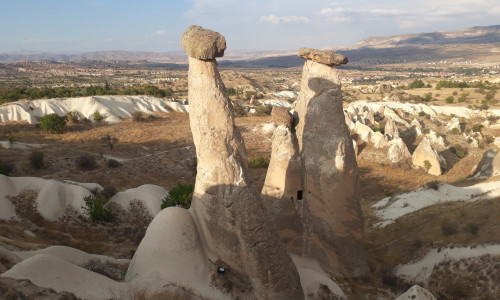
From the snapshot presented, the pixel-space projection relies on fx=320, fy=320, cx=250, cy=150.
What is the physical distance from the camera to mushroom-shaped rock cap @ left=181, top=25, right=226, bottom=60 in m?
5.54

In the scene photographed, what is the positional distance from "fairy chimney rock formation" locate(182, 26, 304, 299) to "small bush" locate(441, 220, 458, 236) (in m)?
5.88

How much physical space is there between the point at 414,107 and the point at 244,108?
1948cm

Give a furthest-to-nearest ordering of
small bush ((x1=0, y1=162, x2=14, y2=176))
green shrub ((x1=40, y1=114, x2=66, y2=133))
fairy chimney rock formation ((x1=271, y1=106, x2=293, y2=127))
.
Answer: green shrub ((x1=40, y1=114, x2=66, y2=133))
small bush ((x1=0, y1=162, x2=14, y2=176))
fairy chimney rock formation ((x1=271, y1=106, x2=293, y2=127))

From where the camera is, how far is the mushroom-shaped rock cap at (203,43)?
5.54 meters

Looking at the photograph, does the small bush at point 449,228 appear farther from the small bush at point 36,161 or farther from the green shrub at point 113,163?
the small bush at point 36,161

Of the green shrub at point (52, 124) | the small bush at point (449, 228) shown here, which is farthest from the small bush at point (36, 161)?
the small bush at point (449, 228)

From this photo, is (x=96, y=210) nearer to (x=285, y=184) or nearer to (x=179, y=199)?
(x=179, y=199)

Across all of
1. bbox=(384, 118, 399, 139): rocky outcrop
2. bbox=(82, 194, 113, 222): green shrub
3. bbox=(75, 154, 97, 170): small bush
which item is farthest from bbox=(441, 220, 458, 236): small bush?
bbox=(75, 154, 97, 170): small bush

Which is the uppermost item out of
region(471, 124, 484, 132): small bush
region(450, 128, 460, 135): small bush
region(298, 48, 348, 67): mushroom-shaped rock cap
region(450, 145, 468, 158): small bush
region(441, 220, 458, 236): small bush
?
region(298, 48, 348, 67): mushroom-shaped rock cap

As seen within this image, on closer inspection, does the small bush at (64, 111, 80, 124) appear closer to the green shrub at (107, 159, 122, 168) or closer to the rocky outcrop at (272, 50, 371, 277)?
the green shrub at (107, 159, 122, 168)

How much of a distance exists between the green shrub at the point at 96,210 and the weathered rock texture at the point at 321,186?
6617 mm

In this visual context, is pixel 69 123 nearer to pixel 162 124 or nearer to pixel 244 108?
pixel 162 124

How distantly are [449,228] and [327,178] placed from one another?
423 centimetres

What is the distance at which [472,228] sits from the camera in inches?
353
